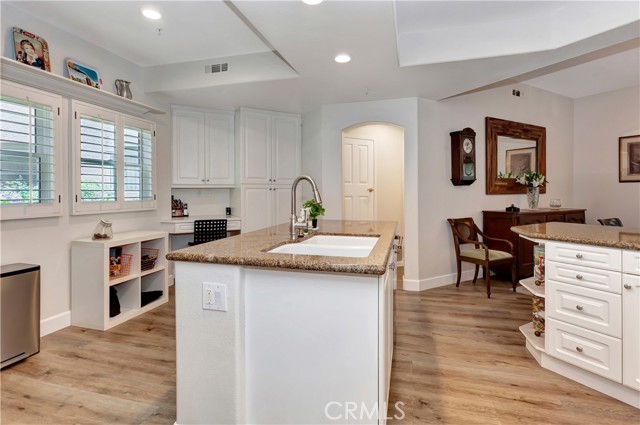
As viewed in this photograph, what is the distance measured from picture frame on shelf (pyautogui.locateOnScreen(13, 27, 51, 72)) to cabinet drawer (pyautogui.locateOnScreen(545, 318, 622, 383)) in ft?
14.2

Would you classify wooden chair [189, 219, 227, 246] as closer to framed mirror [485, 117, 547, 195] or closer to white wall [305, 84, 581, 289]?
white wall [305, 84, 581, 289]

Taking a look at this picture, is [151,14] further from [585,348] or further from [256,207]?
[585,348]

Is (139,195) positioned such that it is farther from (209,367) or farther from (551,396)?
(551,396)

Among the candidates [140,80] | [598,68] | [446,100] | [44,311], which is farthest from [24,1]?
[598,68]

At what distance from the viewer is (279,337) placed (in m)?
1.52

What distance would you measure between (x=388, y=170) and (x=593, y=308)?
3.89m

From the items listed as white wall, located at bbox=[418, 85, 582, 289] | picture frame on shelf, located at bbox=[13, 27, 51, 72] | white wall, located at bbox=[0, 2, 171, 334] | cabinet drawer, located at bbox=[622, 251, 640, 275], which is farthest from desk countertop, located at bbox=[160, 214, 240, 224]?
cabinet drawer, located at bbox=[622, 251, 640, 275]

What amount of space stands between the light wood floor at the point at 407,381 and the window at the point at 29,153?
1.14 meters

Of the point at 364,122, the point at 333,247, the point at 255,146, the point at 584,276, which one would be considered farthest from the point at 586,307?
the point at 255,146

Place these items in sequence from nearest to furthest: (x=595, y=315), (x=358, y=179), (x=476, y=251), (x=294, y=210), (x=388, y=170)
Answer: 1. (x=595, y=315)
2. (x=294, y=210)
3. (x=476, y=251)
4. (x=358, y=179)
5. (x=388, y=170)

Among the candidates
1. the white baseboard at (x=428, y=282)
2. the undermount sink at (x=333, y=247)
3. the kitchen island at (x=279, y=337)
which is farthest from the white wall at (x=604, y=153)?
the kitchen island at (x=279, y=337)

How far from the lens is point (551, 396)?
6.57 ft

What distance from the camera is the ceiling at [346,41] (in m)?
2.44

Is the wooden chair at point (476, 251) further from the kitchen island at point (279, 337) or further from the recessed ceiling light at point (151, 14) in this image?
the recessed ceiling light at point (151, 14)
